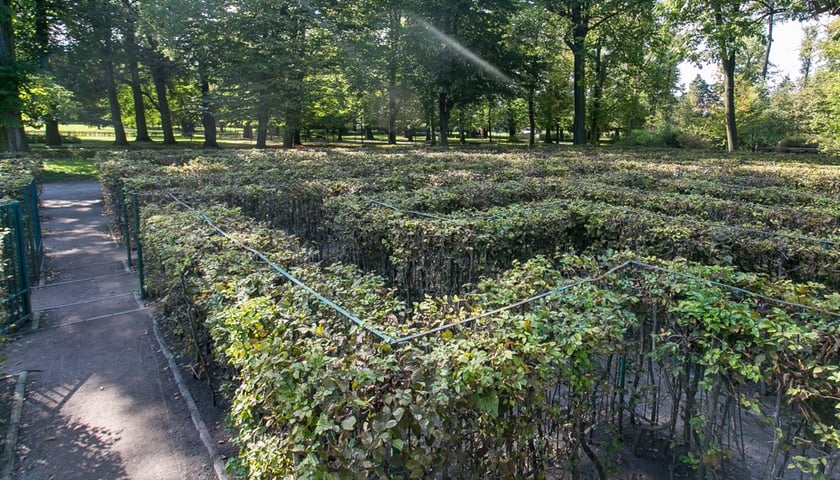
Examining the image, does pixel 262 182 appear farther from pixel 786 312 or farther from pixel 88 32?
pixel 88 32

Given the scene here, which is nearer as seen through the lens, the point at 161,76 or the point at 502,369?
the point at 502,369

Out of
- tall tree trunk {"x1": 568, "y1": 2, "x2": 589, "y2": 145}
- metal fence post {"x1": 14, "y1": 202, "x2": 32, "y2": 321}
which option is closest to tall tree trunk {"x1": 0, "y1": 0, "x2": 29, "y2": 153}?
metal fence post {"x1": 14, "y1": 202, "x2": 32, "y2": 321}

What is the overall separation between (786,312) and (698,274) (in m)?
0.59

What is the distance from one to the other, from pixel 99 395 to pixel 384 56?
91.9 feet

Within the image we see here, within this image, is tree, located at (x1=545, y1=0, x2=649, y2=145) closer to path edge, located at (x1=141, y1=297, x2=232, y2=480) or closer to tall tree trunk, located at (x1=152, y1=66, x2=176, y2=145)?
path edge, located at (x1=141, y1=297, x2=232, y2=480)

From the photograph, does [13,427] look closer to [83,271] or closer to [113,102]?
[83,271]

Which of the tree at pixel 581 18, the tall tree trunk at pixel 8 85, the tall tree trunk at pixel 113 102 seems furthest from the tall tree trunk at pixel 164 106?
the tree at pixel 581 18

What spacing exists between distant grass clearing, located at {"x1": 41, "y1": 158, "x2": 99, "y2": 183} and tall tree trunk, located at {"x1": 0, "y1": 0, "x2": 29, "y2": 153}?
1.56 metres

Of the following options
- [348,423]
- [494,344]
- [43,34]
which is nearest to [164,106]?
[43,34]

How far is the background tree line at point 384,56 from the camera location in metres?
21.8

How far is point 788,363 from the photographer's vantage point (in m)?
2.27

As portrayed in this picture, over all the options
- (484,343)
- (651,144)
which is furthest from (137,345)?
(651,144)

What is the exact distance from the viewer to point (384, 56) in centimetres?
2886

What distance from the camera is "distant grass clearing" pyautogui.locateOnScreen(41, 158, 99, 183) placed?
1877 cm
